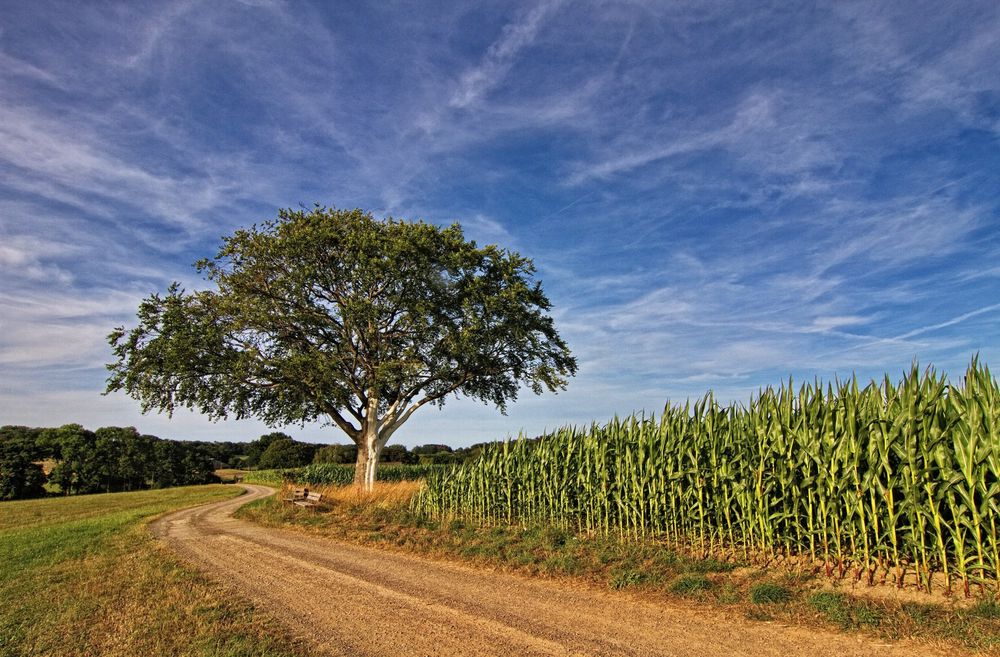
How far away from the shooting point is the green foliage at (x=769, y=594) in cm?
704

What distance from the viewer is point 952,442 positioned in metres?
7.41

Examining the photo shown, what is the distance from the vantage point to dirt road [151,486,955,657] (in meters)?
5.81

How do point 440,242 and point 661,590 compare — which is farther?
point 440,242

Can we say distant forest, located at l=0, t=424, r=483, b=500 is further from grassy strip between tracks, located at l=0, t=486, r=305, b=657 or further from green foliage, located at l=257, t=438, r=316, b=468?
grassy strip between tracks, located at l=0, t=486, r=305, b=657

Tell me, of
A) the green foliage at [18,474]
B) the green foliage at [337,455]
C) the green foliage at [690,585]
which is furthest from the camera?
the green foliage at [337,455]

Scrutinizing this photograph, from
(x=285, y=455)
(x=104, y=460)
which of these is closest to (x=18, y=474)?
(x=104, y=460)

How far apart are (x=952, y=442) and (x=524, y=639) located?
6.38 metres

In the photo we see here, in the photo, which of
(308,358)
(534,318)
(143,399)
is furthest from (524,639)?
(143,399)

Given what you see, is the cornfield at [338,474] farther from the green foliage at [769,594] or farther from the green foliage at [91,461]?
the green foliage at [91,461]

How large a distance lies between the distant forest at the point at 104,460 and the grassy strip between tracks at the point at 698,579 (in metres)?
40.9

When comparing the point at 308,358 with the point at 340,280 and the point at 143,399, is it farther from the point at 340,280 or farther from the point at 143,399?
the point at 143,399

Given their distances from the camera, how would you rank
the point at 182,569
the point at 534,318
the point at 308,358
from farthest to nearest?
the point at 534,318 → the point at 308,358 → the point at 182,569

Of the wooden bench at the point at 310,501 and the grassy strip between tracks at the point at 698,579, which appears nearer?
the grassy strip between tracks at the point at 698,579

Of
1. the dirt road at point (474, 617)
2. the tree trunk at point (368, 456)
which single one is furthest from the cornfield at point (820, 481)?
the tree trunk at point (368, 456)
